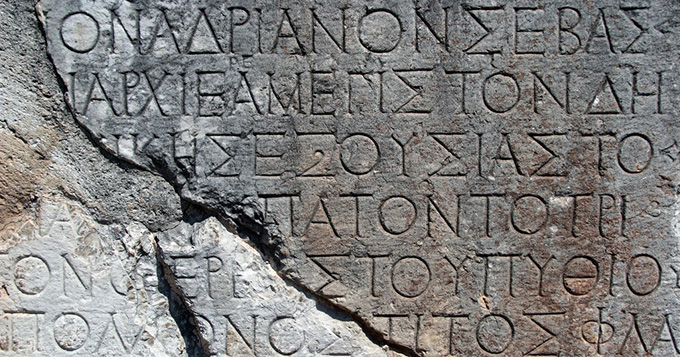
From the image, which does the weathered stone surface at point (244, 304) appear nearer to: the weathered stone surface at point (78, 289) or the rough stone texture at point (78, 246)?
the rough stone texture at point (78, 246)

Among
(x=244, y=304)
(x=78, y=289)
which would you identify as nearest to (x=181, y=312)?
(x=244, y=304)

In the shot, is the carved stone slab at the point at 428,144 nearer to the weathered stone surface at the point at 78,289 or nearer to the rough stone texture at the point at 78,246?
the rough stone texture at the point at 78,246

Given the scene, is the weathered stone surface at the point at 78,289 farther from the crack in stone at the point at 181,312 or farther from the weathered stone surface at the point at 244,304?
the weathered stone surface at the point at 244,304

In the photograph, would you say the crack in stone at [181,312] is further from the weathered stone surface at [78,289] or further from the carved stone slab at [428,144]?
the carved stone slab at [428,144]

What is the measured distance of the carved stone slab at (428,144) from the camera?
2.16 metres

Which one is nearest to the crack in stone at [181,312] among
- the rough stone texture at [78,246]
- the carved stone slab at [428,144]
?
the rough stone texture at [78,246]

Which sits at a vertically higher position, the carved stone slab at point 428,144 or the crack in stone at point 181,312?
the carved stone slab at point 428,144

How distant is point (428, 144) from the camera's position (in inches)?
87.0

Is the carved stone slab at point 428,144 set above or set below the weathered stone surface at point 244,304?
above

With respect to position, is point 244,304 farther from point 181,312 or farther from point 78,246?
point 78,246

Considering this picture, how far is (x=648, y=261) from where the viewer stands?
7.36ft

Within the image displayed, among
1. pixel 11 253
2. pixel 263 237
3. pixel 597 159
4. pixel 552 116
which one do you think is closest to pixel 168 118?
pixel 263 237

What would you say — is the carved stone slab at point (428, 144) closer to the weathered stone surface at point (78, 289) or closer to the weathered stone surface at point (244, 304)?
the weathered stone surface at point (244, 304)

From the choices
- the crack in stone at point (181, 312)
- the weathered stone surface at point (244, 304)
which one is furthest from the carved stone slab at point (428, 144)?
the crack in stone at point (181, 312)
